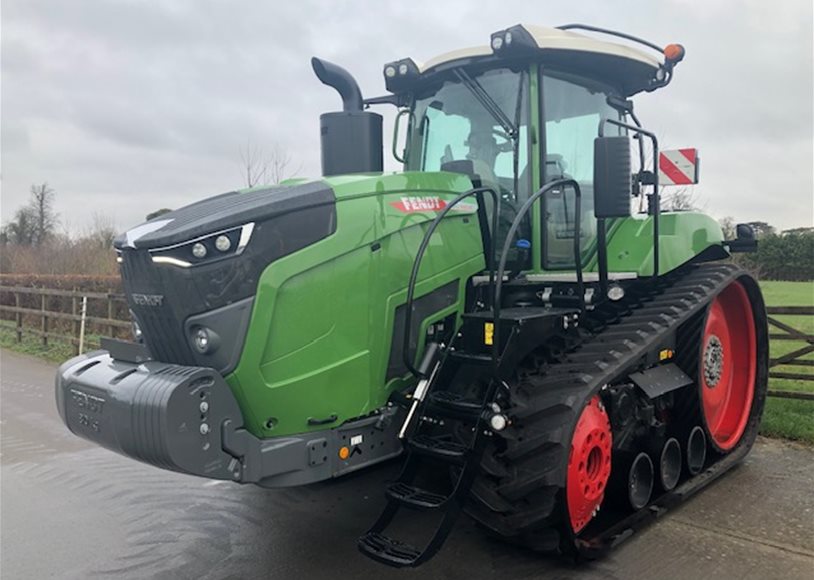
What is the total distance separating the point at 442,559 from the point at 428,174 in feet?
7.14

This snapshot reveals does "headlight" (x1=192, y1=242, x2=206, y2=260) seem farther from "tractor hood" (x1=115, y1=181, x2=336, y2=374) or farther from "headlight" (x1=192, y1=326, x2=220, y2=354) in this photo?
"headlight" (x1=192, y1=326, x2=220, y2=354)

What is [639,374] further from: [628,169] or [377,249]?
[377,249]

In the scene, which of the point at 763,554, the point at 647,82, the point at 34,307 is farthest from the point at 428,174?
the point at 34,307

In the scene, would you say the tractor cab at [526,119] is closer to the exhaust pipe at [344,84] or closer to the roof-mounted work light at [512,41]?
the roof-mounted work light at [512,41]

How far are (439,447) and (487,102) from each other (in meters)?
2.25

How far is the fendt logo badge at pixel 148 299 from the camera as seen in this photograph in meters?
3.25

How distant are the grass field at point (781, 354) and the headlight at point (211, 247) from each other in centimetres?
523

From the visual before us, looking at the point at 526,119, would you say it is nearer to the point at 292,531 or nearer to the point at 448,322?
the point at 448,322

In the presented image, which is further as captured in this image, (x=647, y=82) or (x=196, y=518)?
(x=647, y=82)

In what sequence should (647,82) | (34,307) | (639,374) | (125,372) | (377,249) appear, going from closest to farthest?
(125,372) < (377,249) < (639,374) < (647,82) < (34,307)

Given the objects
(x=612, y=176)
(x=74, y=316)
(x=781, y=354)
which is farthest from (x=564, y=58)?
(x=74, y=316)

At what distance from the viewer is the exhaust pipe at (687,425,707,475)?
4773 millimetres

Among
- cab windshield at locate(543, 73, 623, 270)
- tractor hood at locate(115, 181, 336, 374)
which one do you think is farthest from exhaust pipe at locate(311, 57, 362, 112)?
tractor hood at locate(115, 181, 336, 374)

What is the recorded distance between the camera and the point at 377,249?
354 cm
